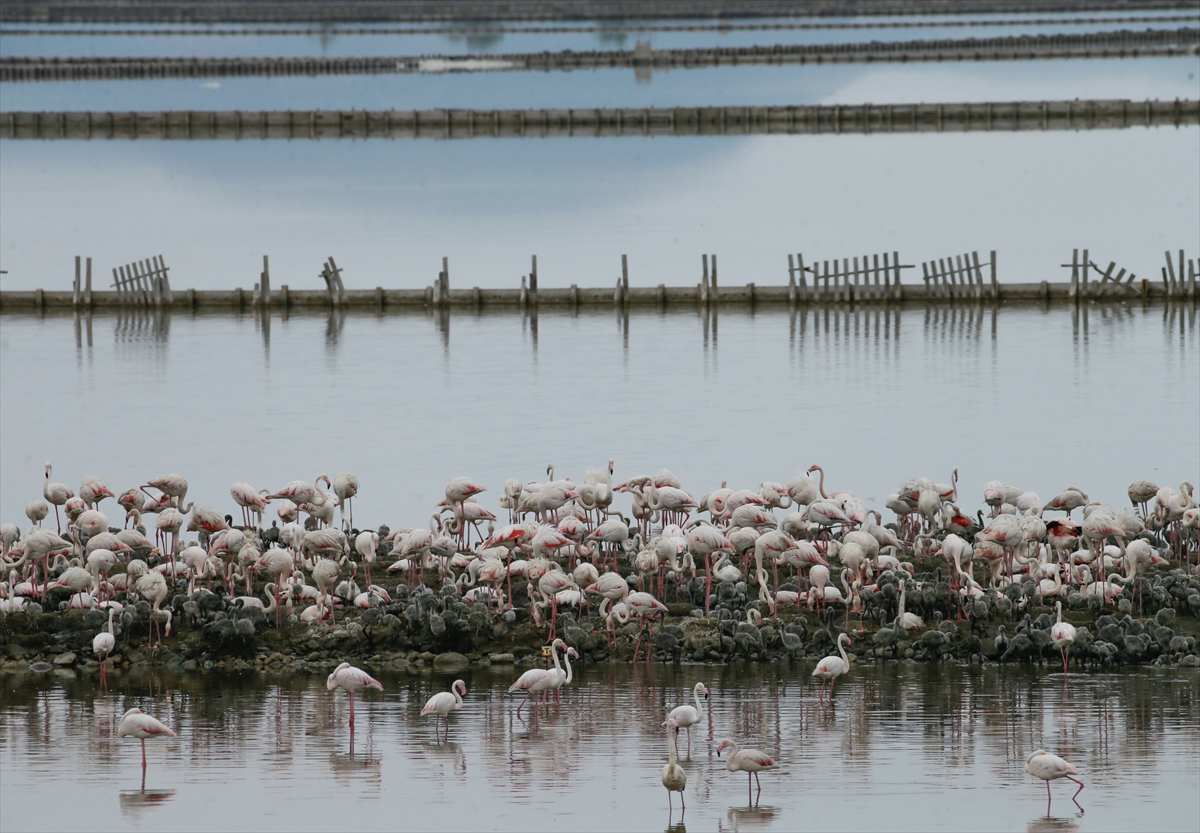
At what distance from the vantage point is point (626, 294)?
146 ft

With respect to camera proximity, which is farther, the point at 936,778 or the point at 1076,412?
the point at 1076,412

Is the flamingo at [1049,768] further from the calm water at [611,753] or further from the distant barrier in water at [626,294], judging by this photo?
the distant barrier in water at [626,294]

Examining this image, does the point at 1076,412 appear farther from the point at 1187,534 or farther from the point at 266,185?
the point at 266,185

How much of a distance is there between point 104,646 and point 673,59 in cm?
12546

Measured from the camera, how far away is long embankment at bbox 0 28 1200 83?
129 m

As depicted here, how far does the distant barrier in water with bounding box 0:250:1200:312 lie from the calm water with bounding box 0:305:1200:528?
1.77 feet

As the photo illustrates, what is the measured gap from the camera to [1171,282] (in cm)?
4334

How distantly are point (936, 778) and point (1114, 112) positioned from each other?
83.5 metres

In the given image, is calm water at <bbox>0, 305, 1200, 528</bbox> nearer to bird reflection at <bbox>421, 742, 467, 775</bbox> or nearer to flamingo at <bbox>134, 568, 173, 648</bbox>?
flamingo at <bbox>134, 568, 173, 648</bbox>

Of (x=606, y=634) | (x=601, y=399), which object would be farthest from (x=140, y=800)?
(x=601, y=399)

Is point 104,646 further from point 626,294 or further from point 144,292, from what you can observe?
point 144,292

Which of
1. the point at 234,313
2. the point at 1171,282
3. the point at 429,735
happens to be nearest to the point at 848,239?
the point at 1171,282

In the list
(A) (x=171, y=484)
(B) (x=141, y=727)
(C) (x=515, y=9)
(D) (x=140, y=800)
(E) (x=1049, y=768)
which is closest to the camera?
(E) (x=1049, y=768)

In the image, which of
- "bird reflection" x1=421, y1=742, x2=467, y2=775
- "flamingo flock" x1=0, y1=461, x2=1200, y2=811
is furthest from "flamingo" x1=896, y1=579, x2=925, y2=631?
"bird reflection" x1=421, y1=742, x2=467, y2=775
